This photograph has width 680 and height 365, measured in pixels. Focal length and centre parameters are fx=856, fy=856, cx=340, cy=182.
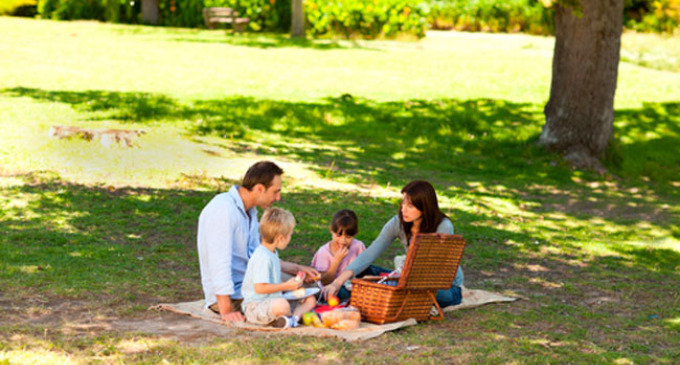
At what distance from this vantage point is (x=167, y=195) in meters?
10.8

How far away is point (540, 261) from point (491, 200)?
3194 millimetres

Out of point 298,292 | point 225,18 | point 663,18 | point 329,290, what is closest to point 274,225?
point 298,292

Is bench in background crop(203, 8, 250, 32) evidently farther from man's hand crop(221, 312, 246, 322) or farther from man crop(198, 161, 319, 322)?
man's hand crop(221, 312, 246, 322)

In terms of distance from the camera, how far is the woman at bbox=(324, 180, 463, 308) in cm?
657

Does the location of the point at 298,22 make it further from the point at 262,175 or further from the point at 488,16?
the point at 262,175

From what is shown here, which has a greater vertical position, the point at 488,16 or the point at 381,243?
the point at 488,16

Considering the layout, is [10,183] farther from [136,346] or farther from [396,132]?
[396,132]

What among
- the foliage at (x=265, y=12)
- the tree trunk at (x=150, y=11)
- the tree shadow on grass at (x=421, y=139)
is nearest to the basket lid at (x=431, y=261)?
the tree shadow on grass at (x=421, y=139)

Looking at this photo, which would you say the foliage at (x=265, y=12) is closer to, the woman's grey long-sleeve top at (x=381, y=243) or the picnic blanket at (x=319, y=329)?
the woman's grey long-sleeve top at (x=381, y=243)

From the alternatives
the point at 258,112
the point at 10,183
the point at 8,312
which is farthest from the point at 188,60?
the point at 8,312

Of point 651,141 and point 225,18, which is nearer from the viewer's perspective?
point 651,141

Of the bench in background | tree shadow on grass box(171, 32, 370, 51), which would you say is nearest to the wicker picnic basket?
tree shadow on grass box(171, 32, 370, 51)

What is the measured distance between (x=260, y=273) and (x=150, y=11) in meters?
29.4

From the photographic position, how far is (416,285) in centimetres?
627
